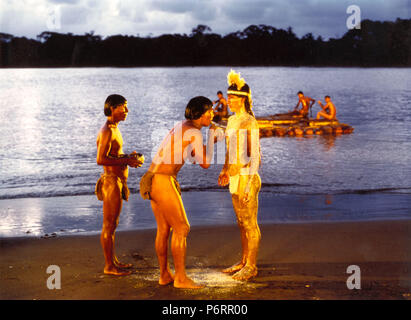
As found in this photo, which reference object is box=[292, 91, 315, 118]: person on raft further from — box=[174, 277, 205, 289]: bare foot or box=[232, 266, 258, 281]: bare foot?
box=[174, 277, 205, 289]: bare foot

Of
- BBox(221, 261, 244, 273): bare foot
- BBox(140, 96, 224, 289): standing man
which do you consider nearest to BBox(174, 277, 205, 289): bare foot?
BBox(140, 96, 224, 289): standing man

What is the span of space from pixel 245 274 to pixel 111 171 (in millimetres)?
1987

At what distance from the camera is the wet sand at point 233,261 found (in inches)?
229

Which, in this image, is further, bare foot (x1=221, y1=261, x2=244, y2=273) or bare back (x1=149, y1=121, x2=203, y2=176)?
bare foot (x1=221, y1=261, x2=244, y2=273)

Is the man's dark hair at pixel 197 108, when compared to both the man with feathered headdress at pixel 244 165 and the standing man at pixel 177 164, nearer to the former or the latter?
the standing man at pixel 177 164

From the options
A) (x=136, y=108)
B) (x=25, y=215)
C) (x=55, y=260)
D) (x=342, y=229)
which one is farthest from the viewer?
(x=136, y=108)

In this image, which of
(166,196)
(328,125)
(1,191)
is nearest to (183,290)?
(166,196)

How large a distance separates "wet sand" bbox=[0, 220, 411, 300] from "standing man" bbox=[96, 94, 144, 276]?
16.3 inches

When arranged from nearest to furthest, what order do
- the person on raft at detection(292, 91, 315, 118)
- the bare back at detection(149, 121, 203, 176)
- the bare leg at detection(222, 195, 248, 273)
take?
the bare back at detection(149, 121, 203, 176) → the bare leg at detection(222, 195, 248, 273) → the person on raft at detection(292, 91, 315, 118)

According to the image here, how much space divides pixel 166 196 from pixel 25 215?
216 inches

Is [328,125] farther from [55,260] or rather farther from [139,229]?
[55,260]

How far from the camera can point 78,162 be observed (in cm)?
1902

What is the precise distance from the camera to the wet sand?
19.1 ft

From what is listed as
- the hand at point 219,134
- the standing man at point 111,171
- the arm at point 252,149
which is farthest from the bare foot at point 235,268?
the hand at point 219,134
